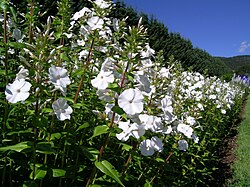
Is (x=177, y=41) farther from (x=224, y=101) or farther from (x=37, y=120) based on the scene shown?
(x=37, y=120)

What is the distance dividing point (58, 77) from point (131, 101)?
0.44m

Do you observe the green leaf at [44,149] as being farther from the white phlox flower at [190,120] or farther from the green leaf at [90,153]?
the white phlox flower at [190,120]

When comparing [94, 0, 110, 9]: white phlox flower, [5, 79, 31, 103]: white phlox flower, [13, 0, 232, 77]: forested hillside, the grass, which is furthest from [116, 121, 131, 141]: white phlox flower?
[13, 0, 232, 77]: forested hillside

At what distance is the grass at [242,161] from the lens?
18.4ft

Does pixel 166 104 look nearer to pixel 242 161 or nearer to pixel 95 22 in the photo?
pixel 95 22

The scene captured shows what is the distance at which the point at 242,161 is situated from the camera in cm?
702

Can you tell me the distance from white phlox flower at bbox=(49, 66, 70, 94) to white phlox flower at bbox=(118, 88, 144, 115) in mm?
Result: 329

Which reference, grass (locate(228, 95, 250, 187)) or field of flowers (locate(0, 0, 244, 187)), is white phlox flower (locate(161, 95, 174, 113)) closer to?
field of flowers (locate(0, 0, 244, 187))

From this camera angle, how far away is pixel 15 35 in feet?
7.95

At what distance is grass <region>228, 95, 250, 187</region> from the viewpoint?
5613mm

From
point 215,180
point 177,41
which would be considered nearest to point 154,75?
point 215,180

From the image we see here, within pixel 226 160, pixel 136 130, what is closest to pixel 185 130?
pixel 136 130

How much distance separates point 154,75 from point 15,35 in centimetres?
110

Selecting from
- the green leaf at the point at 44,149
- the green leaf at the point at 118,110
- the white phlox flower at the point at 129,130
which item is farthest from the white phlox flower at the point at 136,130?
the green leaf at the point at 44,149
